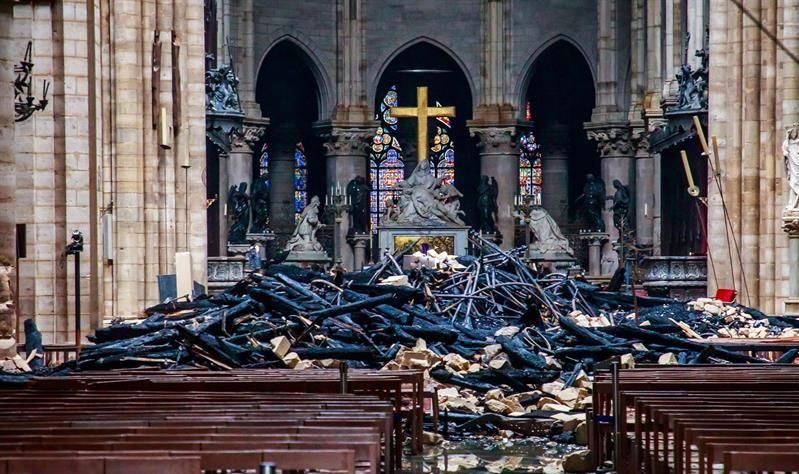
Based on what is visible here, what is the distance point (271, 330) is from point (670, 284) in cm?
1776

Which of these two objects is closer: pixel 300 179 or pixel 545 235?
pixel 545 235

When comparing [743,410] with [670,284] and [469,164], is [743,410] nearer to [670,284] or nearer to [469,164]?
[670,284]

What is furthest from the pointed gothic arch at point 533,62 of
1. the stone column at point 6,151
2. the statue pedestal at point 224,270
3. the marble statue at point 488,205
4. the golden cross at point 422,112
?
the stone column at point 6,151

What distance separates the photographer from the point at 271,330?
21.9m

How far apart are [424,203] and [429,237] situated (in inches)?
47.7

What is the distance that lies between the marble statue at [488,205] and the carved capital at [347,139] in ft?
11.8

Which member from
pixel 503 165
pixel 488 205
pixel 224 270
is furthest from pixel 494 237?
pixel 224 270

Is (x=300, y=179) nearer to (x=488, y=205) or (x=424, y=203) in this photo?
(x=488, y=205)

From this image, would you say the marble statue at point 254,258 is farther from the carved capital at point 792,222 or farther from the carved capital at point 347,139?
the carved capital at point 792,222

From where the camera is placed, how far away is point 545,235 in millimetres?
50719

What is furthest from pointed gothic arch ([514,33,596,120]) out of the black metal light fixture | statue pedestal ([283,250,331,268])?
the black metal light fixture

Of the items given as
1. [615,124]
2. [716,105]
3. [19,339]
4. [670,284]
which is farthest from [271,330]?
[615,124]

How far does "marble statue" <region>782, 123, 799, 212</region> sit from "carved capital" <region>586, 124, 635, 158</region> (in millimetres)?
24837

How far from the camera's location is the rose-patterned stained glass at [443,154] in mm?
58625
